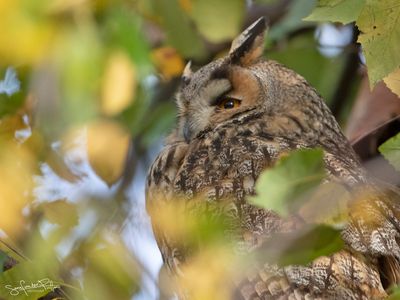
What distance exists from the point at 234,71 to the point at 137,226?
737 millimetres

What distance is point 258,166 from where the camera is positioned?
2.36 meters

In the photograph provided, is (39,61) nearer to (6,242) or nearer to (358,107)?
(6,242)

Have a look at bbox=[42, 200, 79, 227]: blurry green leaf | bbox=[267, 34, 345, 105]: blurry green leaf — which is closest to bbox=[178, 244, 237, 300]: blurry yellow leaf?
bbox=[42, 200, 79, 227]: blurry green leaf

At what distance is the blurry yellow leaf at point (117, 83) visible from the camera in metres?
2.49

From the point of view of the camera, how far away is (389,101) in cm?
282

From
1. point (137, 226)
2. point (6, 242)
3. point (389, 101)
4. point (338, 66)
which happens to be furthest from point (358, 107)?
point (6, 242)

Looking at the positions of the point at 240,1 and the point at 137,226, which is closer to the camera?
the point at 137,226

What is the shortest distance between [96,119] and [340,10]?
1163 mm

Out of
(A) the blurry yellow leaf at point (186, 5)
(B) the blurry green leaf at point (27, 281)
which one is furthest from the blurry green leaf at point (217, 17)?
(B) the blurry green leaf at point (27, 281)

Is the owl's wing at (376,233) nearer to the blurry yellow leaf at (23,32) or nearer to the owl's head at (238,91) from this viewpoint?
the owl's head at (238,91)

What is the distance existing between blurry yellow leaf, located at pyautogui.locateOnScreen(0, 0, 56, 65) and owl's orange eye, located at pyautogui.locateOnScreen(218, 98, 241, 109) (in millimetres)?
590

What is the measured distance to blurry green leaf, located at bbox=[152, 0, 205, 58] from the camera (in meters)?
2.54

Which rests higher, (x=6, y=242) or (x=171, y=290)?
(x=6, y=242)

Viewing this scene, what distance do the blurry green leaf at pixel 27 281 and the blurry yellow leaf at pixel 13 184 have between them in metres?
0.41
